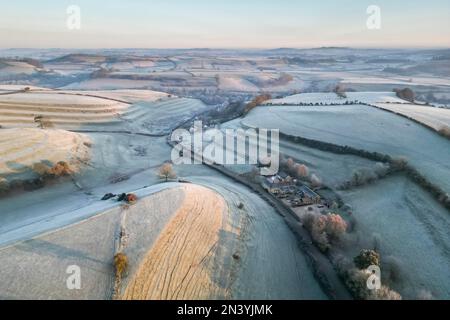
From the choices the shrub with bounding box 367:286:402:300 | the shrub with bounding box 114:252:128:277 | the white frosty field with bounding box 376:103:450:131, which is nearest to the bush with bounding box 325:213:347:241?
the shrub with bounding box 367:286:402:300

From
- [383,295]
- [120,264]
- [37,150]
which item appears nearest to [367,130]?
[383,295]

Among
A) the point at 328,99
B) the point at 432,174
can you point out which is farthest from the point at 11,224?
the point at 328,99

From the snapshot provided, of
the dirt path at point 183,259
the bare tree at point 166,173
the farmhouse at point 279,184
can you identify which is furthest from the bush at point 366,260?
the bare tree at point 166,173

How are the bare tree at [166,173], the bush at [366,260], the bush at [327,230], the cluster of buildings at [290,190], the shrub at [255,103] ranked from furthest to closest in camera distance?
the shrub at [255,103], the bare tree at [166,173], the cluster of buildings at [290,190], the bush at [327,230], the bush at [366,260]

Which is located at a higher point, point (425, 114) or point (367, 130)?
point (425, 114)

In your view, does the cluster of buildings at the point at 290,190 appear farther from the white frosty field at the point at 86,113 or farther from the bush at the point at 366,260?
the white frosty field at the point at 86,113

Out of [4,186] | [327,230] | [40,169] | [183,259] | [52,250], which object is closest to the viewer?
[52,250]

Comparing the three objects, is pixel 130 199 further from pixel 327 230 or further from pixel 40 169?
pixel 40 169
